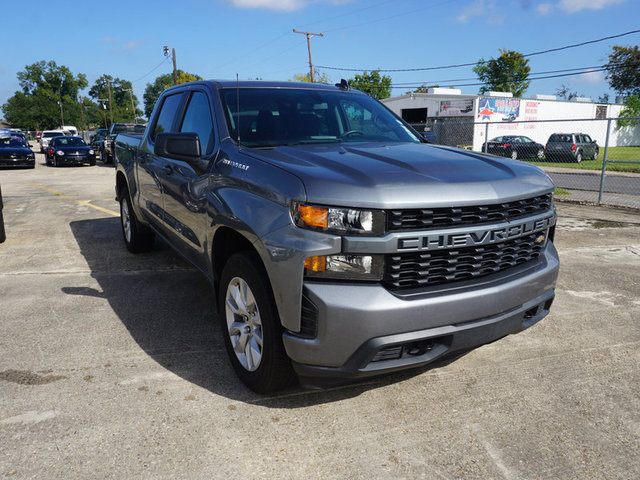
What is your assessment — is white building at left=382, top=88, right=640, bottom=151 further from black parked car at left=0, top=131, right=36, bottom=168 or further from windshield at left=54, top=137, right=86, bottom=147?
black parked car at left=0, top=131, right=36, bottom=168

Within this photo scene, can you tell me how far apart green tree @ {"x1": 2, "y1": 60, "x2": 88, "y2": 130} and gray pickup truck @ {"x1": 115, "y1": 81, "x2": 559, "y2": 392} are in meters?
118

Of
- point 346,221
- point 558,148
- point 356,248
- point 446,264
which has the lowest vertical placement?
point 558,148

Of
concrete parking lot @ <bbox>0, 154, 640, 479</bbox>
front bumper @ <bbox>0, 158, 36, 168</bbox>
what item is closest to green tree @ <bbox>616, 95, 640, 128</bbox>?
front bumper @ <bbox>0, 158, 36, 168</bbox>

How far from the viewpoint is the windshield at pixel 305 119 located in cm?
359

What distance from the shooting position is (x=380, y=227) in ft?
8.06

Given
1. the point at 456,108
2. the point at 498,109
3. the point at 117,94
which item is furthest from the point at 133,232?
the point at 117,94

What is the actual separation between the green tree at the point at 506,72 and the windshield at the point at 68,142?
57.0 m

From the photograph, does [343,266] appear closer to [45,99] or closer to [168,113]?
[168,113]

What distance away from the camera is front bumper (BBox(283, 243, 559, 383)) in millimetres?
2408

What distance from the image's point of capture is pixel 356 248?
2.43 meters

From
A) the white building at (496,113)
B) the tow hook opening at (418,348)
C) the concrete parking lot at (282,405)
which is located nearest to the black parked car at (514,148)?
the white building at (496,113)

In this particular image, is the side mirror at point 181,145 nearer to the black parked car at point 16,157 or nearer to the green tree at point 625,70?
the black parked car at point 16,157

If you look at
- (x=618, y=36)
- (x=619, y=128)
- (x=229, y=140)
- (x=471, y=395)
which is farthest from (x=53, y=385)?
(x=619, y=128)

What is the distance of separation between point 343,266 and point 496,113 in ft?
127
